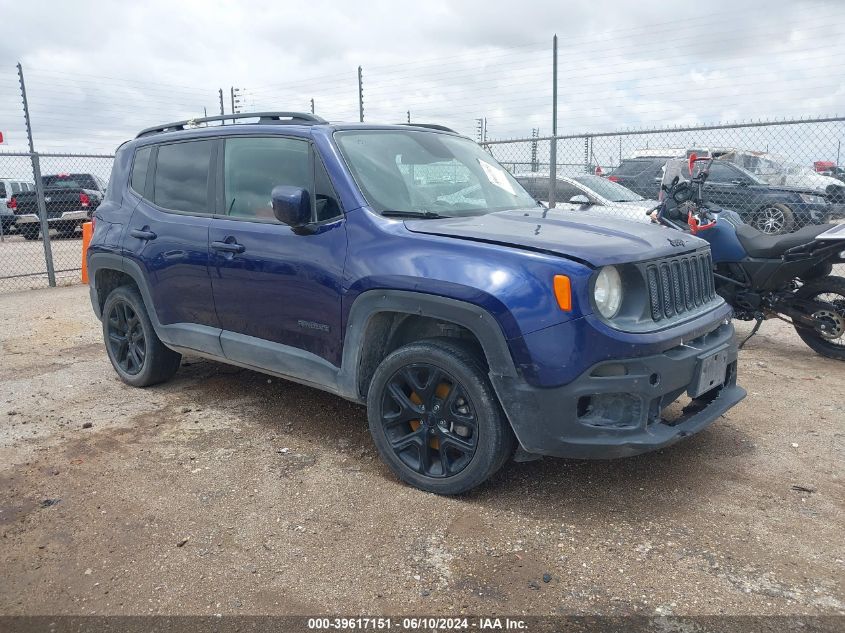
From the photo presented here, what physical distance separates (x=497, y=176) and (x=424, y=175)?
752mm

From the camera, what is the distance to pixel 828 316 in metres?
5.73

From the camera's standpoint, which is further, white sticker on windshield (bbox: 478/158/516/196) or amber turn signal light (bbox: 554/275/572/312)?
white sticker on windshield (bbox: 478/158/516/196)

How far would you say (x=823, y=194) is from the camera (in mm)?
9711

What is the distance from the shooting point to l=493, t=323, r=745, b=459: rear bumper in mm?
3072

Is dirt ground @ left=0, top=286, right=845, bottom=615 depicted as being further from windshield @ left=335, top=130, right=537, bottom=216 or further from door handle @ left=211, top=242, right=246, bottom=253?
windshield @ left=335, top=130, right=537, bottom=216

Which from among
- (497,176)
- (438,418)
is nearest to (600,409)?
(438,418)

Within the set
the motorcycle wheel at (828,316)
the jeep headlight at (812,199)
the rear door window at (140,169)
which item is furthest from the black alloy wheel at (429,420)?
the jeep headlight at (812,199)

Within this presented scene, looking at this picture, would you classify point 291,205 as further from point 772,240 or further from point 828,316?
point 828,316

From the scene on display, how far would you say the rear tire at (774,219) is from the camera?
33.4 ft

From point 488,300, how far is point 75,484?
2410 millimetres

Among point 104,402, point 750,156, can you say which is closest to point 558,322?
point 104,402

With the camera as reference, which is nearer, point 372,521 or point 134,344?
point 372,521

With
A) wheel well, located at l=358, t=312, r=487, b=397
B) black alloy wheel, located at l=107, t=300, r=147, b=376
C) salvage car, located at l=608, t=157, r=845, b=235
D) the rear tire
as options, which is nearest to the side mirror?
wheel well, located at l=358, t=312, r=487, b=397

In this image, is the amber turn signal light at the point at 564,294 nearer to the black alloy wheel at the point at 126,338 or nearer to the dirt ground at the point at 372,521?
the dirt ground at the point at 372,521
